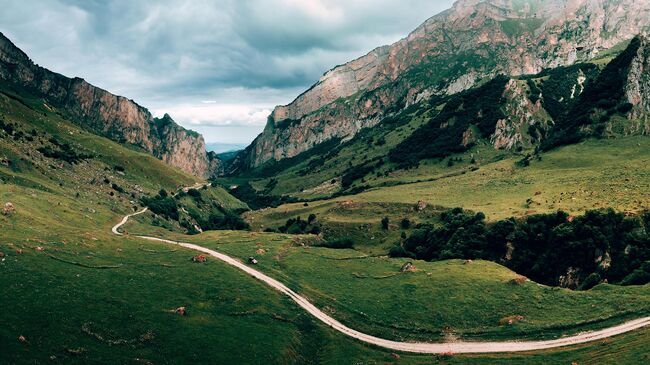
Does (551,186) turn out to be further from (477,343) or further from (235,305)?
(235,305)

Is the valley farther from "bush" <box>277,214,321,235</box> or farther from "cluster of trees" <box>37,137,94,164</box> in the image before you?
"cluster of trees" <box>37,137,94,164</box>

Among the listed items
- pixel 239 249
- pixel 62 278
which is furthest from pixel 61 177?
pixel 62 278

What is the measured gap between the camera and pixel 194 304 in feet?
209

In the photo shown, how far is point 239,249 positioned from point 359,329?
4193cm

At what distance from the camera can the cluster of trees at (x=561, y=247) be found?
3472 inches

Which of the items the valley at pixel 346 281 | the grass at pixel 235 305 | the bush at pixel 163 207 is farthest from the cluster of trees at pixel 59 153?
the grass at pixel 235 305

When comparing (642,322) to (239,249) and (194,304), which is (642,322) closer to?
(194,304)

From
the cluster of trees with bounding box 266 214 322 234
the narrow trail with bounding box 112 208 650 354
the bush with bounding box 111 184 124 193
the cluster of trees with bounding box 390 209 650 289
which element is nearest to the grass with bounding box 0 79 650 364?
the narrow trail with bounding box 112 208 650 354

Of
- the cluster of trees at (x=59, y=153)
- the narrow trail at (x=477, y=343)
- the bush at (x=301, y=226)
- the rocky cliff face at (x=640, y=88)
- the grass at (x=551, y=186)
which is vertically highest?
the rocky cliff face at (x=640, y=88)

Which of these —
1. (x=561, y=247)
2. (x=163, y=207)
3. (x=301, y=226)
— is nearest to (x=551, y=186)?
(x=561, y=247)

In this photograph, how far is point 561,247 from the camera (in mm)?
96938

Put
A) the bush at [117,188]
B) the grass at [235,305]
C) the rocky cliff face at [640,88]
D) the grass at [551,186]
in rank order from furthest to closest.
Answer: the rocky cliff face at [640,88]
the bush at [117,188]
the grass at [551,186]
the grass at [235,305]

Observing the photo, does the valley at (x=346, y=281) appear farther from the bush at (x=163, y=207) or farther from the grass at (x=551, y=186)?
the bush at (x=163, y=207)

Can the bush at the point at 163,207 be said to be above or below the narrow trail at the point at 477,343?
above
